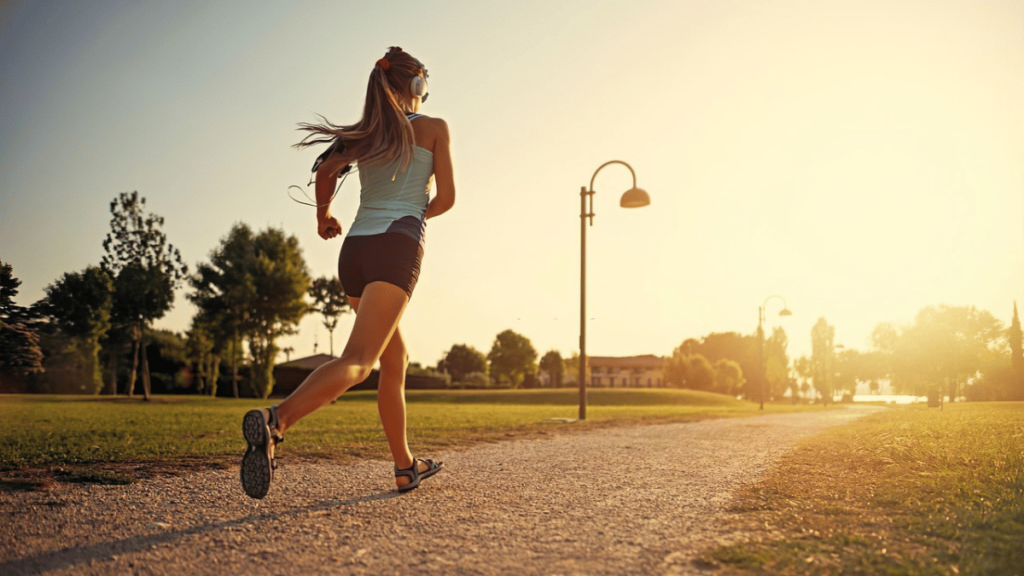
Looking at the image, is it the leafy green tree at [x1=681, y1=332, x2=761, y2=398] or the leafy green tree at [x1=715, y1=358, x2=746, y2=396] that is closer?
the leafy green tree at [x1=715, y1=358, x2=746, y2=396]

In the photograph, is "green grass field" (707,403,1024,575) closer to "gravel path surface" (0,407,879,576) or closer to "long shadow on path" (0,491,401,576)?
"gravel path surface" (0,407,879,576)

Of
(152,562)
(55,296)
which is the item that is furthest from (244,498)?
(55,296)

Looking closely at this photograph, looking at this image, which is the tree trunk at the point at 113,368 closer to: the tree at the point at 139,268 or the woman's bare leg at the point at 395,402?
the tree at the point at 139,268

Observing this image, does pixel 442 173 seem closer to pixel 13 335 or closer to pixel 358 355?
pixel 358 355

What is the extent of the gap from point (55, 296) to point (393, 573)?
4.10 meters

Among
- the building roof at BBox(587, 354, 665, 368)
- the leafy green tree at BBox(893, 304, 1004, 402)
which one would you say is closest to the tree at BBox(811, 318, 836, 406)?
the building roof at BBox(587, 354, 665, 368)

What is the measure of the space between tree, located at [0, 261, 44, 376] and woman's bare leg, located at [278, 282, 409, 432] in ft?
8.17

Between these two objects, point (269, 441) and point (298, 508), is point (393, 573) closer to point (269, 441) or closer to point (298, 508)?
point (269, 441)

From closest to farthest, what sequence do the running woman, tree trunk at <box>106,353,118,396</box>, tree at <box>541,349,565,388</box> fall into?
the running woman
tree trunk at <box>106,353,118,396</box>
tree at <box>541,349,565,388</box>

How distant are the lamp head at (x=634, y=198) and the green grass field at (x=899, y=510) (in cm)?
874

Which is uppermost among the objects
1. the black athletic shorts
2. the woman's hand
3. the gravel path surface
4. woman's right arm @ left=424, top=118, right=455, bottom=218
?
woman's right arm @ left=424, top=118, right=455, bottom=218

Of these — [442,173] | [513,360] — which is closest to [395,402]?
[442,173]

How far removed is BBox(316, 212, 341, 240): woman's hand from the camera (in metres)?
3.63

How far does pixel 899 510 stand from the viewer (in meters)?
2.83
